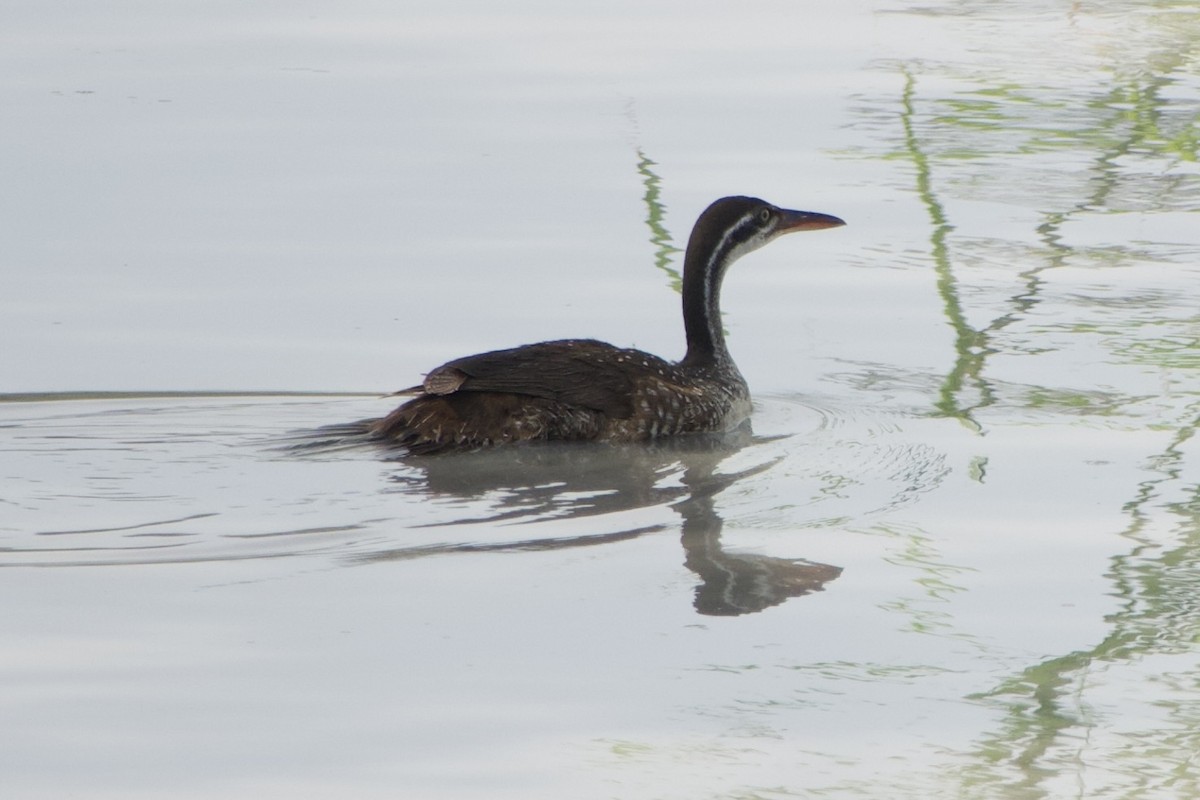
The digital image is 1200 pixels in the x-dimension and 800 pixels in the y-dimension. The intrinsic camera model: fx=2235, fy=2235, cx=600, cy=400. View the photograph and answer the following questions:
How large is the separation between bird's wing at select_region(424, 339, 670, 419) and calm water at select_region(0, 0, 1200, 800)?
9.0 inches

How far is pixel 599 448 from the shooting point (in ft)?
29.5

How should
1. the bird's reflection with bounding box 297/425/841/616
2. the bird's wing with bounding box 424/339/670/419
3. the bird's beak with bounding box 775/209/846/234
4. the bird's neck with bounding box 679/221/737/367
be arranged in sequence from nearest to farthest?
the bird's reflection with bounding box 297/425/841/616 < the bird's wing with bounding box 424/339/670/419 < the bird's neck with bounding box 679/221/737/367 < the bird's beak with bounding box 775/209/846/234

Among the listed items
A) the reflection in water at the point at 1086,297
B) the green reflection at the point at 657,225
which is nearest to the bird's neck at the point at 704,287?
the green reflection at the point at 657,225

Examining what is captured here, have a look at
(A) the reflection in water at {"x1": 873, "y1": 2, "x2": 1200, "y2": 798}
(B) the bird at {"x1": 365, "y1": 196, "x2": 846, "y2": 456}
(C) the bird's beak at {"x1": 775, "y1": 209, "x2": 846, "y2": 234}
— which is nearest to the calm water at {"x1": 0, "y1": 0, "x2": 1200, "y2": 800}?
(A) the reflection in water at {"x1": 873, "y1": 2, "x2": 1200, "y2": 798}

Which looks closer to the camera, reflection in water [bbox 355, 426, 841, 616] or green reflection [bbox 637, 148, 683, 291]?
reflection in water [bbox 355, 426, 841, 616]

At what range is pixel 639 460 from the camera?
28.9 ft

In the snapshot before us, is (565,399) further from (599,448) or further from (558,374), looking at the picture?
(599,448)

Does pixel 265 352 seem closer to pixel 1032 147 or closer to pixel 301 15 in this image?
pixel 1032 147

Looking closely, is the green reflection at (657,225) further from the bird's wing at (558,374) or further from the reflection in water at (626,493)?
the reflection in water at (626,493)

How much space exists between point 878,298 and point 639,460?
213 centimetres

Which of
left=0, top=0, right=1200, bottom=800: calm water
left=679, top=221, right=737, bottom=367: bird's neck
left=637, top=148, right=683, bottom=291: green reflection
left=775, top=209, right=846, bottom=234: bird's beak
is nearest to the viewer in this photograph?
left=0, top=0, right=1200, bottom=800: calm water

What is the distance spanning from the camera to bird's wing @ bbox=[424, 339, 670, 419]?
8.66 m

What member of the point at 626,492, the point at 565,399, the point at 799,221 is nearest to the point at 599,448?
the point at 565,399

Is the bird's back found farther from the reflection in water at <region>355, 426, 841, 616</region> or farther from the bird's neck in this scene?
the bird's neck
